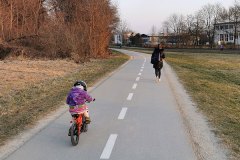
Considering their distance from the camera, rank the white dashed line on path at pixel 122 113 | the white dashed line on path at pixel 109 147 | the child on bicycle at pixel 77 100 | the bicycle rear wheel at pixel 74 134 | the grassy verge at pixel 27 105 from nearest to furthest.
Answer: the white dashed line on path at pixel 109 147 < the bicycle rear wheel at pixel 74 134 < the child on bicycle at pixel 77 100 < the grassy verge at pixel 27 105 < the white dashed line on path at pixel 122 113

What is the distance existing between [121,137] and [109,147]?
692 mm

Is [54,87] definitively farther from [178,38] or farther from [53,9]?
[178,38]

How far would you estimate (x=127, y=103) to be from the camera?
36.5 feet

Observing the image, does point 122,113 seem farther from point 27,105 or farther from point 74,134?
point 27,105

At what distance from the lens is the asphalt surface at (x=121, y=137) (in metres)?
6.09

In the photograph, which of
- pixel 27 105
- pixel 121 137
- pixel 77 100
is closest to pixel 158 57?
pixel 27 105

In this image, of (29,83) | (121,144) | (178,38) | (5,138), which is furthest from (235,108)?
(178,38)

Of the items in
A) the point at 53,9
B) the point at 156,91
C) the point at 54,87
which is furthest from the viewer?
the point at 53,9

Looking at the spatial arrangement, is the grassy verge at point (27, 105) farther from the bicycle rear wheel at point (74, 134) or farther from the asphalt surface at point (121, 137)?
the bicycle rear wheel at point (74, 134)

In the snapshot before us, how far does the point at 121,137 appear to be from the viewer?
23.5ft

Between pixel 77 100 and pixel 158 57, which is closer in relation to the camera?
pixel 77 100

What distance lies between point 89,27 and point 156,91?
24.1 m

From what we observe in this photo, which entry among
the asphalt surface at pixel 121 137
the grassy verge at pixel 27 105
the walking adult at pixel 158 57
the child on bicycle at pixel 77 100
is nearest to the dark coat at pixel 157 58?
the walking adult at pixel 158 57

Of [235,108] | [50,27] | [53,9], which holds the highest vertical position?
[53,9]
